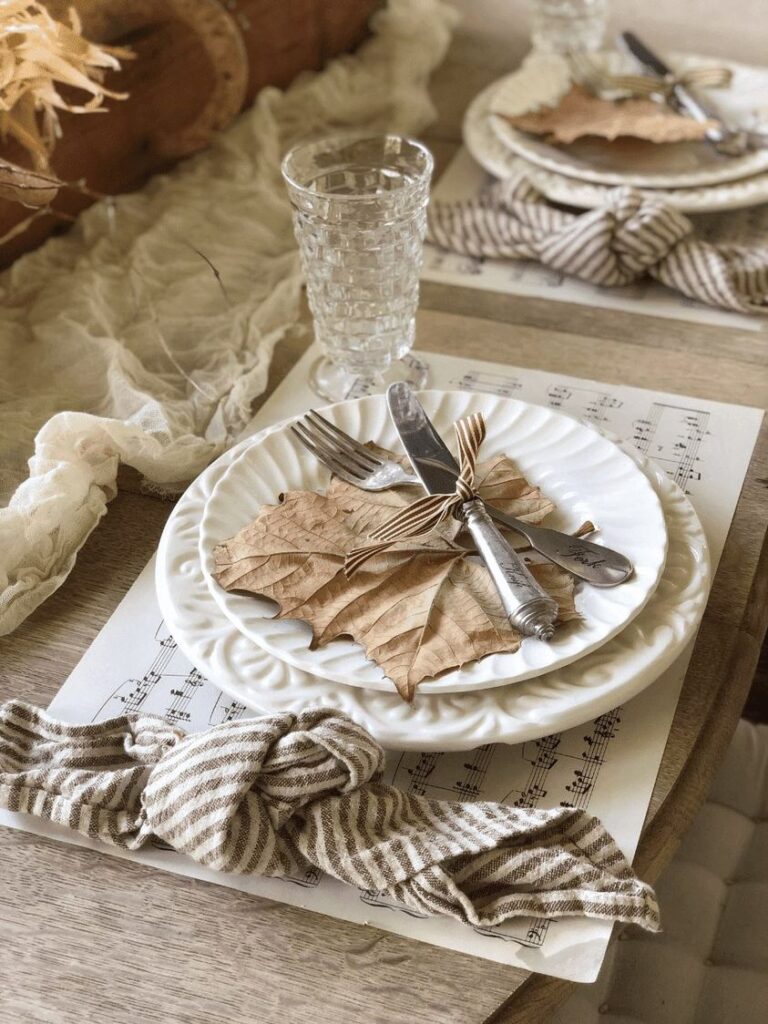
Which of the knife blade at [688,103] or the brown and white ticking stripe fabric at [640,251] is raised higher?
the knife blade at [688,103]

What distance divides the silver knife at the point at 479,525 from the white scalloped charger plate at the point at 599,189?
0.39 metres

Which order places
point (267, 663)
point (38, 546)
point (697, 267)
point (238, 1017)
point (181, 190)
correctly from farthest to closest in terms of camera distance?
point (181, 190) → point (697, 267) → point (38, 546) → point (267, 663) → point (238, 1017)

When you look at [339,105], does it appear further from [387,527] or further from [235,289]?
[387,527]

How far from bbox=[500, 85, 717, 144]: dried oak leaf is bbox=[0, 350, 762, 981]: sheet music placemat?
41 centimetres

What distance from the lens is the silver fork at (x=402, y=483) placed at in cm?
61

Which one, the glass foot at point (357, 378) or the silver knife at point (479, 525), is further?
the glass foot at point (357, 378)

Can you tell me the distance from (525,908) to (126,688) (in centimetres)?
27

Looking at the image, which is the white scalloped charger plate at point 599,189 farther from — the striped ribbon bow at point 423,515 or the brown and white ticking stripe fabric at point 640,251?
the striped ribbon bow at point 423,515

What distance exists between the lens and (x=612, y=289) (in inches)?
39.2

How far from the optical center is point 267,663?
0.59 metres

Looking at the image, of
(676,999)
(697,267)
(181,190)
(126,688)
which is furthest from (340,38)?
(676,999)

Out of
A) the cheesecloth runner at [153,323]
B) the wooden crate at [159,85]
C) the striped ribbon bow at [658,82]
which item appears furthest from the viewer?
the striped ribbon bow at [658,82]

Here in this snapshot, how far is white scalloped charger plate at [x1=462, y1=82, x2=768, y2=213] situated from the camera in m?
1.02

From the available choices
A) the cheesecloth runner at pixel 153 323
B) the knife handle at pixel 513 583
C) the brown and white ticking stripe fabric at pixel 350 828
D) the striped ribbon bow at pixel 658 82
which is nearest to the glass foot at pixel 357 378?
the cheesecloth runner at pixel 153 323
